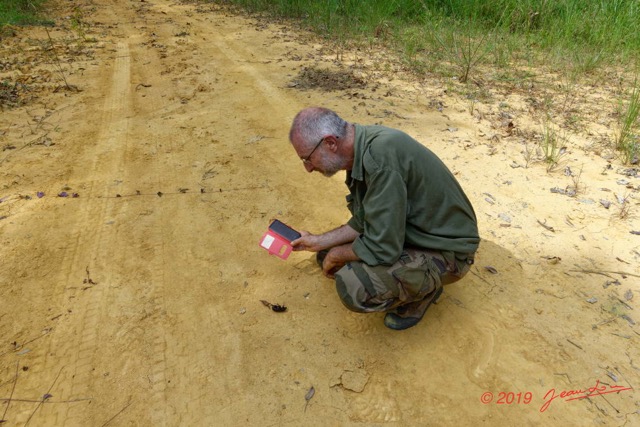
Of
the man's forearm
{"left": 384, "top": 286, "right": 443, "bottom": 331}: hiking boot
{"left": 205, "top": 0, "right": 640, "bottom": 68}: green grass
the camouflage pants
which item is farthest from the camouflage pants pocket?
{"left": 205, "top": 0, "right": 640, "bottom": 68}: green grass

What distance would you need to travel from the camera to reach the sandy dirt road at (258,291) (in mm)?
2029

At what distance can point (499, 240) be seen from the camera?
2.98 m

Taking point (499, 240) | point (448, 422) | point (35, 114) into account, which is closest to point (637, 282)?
point (499, 240)

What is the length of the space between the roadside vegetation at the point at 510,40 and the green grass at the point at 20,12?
5.70 m

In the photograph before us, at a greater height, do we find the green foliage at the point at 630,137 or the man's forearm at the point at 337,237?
the green foliage at the point at 630,137

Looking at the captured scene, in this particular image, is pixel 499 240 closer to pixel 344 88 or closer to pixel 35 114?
pixel 344 88

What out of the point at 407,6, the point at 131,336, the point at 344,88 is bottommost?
the point at 131,336

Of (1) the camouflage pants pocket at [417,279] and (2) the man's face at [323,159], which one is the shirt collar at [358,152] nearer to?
(2) the man's face at [323,159]

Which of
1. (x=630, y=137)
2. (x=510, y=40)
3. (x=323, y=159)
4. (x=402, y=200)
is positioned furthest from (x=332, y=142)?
(x=510, y=40)

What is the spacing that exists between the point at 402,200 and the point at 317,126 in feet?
1.86

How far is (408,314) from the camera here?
2.34m

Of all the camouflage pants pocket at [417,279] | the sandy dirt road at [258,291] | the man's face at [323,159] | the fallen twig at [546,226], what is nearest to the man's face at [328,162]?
the man's face at [323,159]

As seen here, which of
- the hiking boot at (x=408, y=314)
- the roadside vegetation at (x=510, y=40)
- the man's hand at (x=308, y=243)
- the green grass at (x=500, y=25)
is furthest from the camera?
the green grass at (x=500, y=25)

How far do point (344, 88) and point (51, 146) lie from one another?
348 cm
